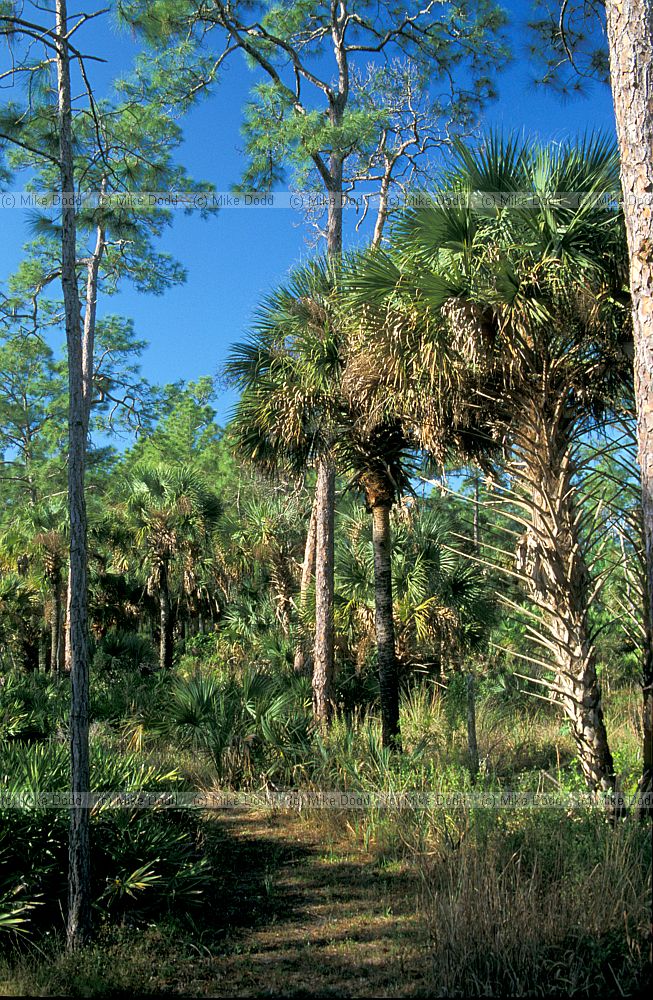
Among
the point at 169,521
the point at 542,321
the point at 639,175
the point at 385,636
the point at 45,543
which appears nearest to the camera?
the point at 639,175

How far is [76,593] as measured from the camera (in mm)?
5832

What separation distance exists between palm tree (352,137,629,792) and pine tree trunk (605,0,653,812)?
998 millimetres

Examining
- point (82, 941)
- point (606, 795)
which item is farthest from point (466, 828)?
point (82, 941)

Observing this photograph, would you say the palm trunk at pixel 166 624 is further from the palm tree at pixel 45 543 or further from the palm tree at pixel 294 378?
the palm tree at pixel 294 378

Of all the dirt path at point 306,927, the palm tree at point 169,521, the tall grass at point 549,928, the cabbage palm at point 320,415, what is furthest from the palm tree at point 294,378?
the palm tree at point 169,521

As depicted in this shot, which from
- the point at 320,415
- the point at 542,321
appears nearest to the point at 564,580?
the point at 542,321

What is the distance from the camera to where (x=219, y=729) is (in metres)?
10.7

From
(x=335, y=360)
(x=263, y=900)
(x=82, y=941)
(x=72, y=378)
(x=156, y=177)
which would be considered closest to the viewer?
(x=82, y=941)

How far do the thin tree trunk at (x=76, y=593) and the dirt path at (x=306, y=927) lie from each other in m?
1.00

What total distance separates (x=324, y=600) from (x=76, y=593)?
6.84m

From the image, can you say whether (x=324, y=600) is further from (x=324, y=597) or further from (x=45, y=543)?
(x=45, y=543)

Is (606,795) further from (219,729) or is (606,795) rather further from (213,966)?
(219,729)

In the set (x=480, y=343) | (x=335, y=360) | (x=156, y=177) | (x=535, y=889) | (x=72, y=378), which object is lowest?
(x=535, y=889)

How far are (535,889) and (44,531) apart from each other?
18.2m
